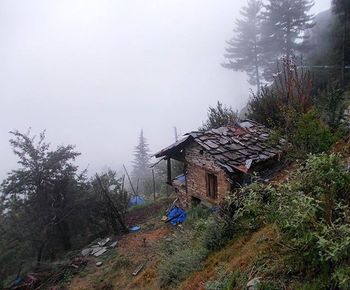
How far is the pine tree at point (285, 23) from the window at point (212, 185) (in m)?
22.4

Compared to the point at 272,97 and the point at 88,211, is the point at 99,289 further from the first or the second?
the point at 272,97

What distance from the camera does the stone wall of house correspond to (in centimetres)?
1207

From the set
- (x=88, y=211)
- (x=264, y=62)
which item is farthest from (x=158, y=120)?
(x=88, y=211)

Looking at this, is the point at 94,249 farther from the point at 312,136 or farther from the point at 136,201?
the point at 312,136

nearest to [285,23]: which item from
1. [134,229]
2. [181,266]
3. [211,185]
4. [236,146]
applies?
[236,146]

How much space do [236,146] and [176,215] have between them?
4.58 metres

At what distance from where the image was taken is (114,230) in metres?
15.8

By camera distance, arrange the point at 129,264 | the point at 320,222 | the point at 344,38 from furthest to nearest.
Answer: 1. the point at 344,38
2. the point at 129,264
3. the point at 320,222

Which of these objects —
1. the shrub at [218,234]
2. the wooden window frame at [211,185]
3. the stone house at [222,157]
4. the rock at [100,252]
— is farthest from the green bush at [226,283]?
the rock at [100,252]

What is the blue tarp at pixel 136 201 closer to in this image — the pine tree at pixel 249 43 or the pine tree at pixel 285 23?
the pine tree at pixel 285 23

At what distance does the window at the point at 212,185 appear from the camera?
12.6 metres

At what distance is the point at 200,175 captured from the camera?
13.3 meters

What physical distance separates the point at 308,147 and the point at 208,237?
13.0 ft

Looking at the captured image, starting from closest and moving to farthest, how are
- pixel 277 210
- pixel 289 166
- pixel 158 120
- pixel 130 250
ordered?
pixel 277 210 < pixel 289 166 < pixel 130 250 < pixel 158 120
